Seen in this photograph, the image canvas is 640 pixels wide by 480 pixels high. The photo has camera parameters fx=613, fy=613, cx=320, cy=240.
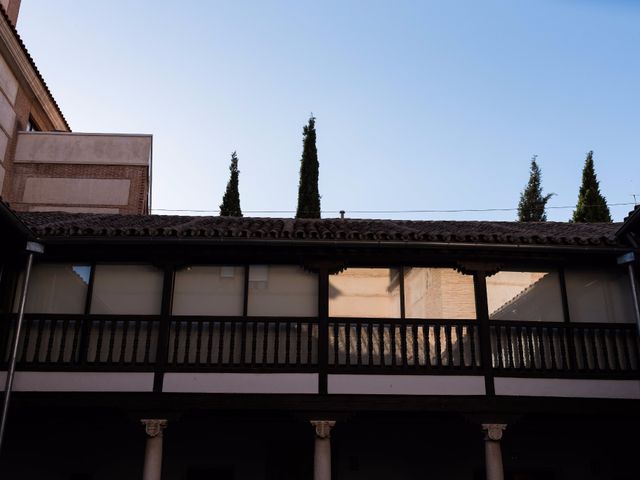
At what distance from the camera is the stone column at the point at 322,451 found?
10.3 m

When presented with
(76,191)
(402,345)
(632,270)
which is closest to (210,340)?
(402,345)

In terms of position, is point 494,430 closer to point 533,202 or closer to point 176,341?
point 176,341

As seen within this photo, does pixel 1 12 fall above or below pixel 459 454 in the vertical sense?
above

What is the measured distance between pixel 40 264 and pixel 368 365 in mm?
6341

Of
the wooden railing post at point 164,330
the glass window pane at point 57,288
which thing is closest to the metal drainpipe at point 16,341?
the glass window pane at point 57,288

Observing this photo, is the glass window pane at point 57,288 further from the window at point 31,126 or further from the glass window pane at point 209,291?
the window at point 31,126

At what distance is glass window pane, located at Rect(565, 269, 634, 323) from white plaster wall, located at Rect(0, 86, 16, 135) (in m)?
16.7

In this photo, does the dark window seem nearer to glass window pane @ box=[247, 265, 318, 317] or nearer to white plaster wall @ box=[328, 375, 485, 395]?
white plaster wall @ box=[328, 375, 485, 395]

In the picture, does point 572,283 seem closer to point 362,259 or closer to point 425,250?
point 425,250

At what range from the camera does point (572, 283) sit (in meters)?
11.6

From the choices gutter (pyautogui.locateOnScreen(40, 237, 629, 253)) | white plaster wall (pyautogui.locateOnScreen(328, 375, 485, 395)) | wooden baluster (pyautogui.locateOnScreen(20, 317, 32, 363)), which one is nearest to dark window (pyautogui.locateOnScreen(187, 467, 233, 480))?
white plaster wall (pyautogui.locateOnScreen(328, 375, 485, 395))

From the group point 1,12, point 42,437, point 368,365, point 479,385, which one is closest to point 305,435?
point 368,365

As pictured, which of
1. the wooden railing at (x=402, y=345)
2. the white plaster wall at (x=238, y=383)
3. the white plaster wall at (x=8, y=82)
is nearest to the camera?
the white plaster wall at (x=238, y=383)

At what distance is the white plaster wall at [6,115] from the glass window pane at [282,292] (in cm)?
1202
